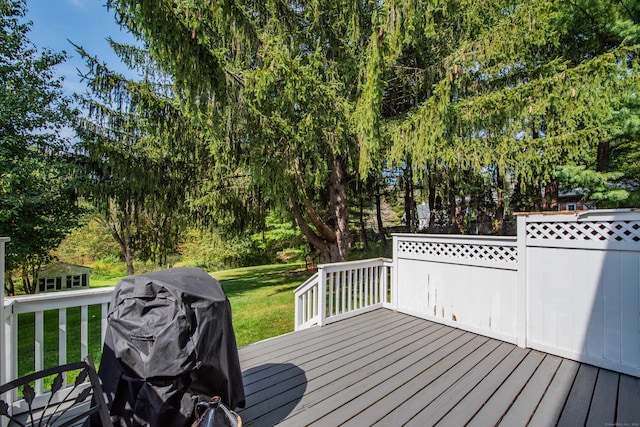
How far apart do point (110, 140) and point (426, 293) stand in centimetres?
687

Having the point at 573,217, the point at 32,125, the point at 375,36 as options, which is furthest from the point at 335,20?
the point at 32,125

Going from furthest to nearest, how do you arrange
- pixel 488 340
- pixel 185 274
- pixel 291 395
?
pixel 488 340 → pixel 291 395 → pixel 185 274

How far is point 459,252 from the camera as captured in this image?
404 cm

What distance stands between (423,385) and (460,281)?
182cm

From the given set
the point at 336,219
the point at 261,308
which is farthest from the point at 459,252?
the point at 261,308

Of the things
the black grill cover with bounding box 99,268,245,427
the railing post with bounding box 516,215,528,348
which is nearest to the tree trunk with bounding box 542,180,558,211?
the railing post with bounding box 516,215,528,348

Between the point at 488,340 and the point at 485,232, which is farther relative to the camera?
the point at 485,232

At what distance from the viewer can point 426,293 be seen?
441cm

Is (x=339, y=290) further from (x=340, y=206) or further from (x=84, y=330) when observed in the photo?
(x=340, y=206)

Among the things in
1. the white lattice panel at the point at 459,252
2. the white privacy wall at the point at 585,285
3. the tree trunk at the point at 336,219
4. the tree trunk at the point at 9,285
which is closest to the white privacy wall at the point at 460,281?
the white lattice panel at the point at 459,252

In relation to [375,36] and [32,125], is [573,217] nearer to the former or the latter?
[375,36]

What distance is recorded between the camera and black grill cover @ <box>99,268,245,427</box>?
1.60 m

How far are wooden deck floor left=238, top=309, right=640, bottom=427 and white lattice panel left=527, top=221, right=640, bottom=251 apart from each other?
1.22 metres

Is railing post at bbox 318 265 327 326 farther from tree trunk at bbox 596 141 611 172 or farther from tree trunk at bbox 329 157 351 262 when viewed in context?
tree trunk at bbox 596 141 611 172
